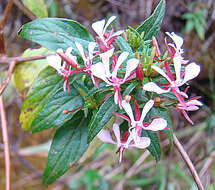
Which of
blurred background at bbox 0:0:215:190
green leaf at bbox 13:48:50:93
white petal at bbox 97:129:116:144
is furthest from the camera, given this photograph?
blurred background at bbox 0:0:215:190

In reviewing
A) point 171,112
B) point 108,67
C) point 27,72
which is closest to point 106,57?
point 108,67

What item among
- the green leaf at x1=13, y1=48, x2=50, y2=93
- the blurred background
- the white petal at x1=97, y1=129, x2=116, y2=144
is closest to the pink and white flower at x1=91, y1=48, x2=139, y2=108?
the white petal at x1=97, y1=129, x2=116, y2=144

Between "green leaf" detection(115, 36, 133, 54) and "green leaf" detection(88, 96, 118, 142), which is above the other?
"green leaf" detection(115, 36, 133, 54)

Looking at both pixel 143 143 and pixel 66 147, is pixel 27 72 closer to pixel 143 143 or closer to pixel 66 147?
pixel 66 147

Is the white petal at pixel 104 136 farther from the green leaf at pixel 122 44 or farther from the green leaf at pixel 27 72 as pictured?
the green leaf at pixel 27 72

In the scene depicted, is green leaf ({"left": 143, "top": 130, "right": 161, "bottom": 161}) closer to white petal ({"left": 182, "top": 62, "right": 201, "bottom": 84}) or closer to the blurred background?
white petal ({"left": 182, "top": 62, "right": 201, "bottom": 84})

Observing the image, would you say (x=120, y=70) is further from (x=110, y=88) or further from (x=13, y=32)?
(x=13, y=32)

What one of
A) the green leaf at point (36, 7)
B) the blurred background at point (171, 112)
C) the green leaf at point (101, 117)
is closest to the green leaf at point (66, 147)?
the green leaf at point (101, 117)
